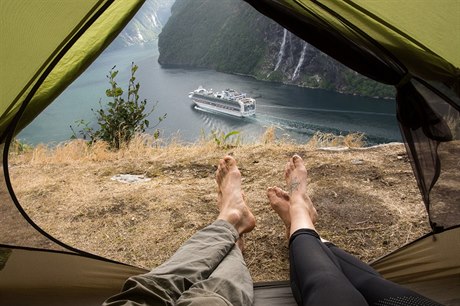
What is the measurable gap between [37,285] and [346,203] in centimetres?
130

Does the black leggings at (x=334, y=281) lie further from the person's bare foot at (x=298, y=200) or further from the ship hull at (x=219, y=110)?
the ship hull at (x=219, y=110)

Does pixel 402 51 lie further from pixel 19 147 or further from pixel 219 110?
pixel 219 110

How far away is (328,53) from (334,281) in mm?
630

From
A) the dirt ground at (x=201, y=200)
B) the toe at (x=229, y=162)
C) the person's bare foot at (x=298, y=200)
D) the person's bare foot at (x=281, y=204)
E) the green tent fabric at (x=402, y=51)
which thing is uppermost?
the green tent fabric at (x=402, y=51)

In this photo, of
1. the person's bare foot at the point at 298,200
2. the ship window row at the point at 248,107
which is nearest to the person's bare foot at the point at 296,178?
the person's bare foot at the point at 298,200

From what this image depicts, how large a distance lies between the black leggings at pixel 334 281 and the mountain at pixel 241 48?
9.81 m

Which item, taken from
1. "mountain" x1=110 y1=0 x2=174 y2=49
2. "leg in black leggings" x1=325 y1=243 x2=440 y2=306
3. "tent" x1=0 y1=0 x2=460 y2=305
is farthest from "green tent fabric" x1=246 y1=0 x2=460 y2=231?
"mountain" x1=110 y1=0 x2=174 y2=49

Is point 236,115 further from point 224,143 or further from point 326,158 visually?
point 326,158

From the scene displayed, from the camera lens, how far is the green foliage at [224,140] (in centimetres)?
291

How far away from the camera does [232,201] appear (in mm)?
1578

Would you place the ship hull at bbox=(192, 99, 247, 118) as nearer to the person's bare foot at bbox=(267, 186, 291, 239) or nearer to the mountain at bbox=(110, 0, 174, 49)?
the mountain at bbox=(110, 0, 174, 49)

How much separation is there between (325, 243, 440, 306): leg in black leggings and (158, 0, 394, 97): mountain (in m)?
9.83

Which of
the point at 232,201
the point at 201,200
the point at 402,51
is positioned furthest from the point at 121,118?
the point at 402,51

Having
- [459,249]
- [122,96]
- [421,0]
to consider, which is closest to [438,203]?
[459,249]
